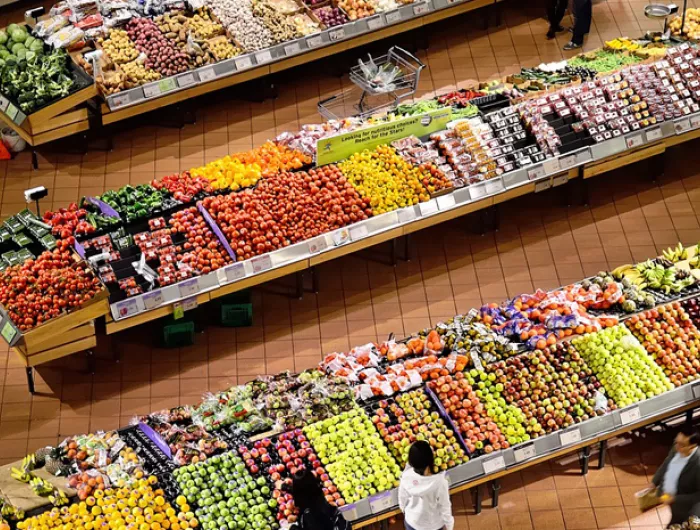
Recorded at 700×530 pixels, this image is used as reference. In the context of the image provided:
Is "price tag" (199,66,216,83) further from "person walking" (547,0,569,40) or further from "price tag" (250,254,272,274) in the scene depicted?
"person walking" (547,0,569,40)

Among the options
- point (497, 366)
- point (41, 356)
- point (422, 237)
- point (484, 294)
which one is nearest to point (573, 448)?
point (497, 366)

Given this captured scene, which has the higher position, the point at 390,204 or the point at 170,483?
the point at 390,204

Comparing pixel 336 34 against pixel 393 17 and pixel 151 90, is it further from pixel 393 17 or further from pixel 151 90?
pixel 151 90

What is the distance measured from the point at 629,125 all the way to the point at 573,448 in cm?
351

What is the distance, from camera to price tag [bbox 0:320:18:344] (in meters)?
9.32

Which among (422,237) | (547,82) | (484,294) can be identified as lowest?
(484,294)

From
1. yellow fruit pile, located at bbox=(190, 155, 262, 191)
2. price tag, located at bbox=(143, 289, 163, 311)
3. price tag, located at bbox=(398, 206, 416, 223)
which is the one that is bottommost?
price tag, located at bbox=(143, 289, 163, 311)

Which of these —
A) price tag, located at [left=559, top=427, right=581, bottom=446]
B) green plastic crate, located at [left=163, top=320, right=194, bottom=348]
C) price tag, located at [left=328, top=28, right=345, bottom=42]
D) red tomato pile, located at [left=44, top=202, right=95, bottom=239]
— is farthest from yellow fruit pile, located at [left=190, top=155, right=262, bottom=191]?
price tag, located at [left=559, top=427, right=581, bottom=446]

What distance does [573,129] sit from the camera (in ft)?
36.6

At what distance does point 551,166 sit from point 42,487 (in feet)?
16.5

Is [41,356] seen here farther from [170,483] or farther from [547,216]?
[547,216]

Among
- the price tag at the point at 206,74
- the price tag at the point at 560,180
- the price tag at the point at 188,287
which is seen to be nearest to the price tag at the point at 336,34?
the price tag at the point at 206,74

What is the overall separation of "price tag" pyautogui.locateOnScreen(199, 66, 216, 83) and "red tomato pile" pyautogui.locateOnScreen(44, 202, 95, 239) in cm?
200

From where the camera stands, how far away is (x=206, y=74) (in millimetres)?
11656
